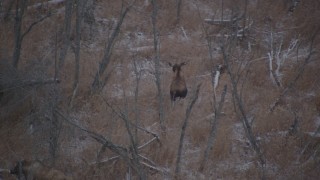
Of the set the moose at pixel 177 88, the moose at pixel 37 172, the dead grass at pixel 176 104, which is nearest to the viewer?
the moose at pixel 37 172

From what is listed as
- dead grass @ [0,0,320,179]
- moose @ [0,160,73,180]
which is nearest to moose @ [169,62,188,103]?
dead grass @ [0,0,320,179]

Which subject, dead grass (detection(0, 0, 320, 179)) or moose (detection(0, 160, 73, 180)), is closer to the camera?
moose (detection(0, 160, 73, 180))

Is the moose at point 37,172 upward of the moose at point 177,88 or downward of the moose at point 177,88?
downward

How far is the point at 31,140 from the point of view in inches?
310

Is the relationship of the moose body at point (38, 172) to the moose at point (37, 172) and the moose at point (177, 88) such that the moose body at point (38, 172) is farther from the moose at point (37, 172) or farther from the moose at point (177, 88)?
the moose at point (177, 88)

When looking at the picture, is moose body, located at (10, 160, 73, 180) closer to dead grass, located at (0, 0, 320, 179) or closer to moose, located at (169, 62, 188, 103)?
dead grass, located at (0, 0, 320, 179)

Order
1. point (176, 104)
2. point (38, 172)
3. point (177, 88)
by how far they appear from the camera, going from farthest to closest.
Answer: point (176, 104) < point (177, 88) < point (38, 172)

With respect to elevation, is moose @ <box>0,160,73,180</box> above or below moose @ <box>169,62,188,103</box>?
below

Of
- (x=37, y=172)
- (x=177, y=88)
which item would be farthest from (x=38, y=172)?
(x=177, y=88)

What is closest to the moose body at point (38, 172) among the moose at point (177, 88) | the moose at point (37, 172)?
the moose at point (37, 172)

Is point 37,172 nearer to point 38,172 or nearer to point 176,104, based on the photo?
point 38,172

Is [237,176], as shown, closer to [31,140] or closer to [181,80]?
[181,80]

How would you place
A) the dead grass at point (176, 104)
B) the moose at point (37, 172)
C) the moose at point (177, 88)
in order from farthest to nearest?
the moose at point (177, 88) < the dead grass at point (176, 104) < the moose at point (37, 172)

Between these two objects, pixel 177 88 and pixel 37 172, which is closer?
pixel 37 172
